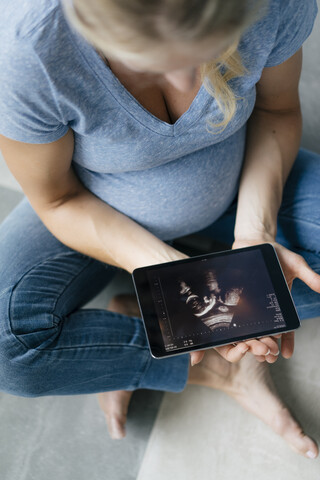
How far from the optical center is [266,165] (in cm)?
95

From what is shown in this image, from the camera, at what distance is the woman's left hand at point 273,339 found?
2.49 feet

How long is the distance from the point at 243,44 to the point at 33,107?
33 cm

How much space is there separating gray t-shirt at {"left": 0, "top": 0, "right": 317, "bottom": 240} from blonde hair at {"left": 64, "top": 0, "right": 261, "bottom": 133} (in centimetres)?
9

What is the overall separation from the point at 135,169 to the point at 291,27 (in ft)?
1.12

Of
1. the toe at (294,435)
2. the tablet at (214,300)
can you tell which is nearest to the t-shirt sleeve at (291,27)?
the tablet at (214,300)

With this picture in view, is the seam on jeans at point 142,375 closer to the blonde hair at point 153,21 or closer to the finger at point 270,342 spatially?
the finger at point 270,342

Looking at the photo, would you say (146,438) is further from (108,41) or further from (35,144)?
(108,41)

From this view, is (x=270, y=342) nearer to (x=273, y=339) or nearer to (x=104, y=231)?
(x=273, y=339)

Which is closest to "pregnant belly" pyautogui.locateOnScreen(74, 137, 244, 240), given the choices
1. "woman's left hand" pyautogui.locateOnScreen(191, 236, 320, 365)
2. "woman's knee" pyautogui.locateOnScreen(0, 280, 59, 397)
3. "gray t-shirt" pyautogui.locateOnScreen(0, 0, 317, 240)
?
"gray t-shirt" pyautogui.locateOnScreen(0, 0, 317, 240)

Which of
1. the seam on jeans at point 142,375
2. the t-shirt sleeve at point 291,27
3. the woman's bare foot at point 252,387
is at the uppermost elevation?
the t-shirt sleeve at point 291,27

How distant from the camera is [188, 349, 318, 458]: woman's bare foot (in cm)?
102

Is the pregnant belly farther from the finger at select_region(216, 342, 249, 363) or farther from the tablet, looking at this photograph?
the finger at select_region(216, 342, 249, 363)

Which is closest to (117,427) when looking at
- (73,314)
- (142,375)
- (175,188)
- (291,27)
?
(142,375)

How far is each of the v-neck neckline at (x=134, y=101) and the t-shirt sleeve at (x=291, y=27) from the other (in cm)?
16
